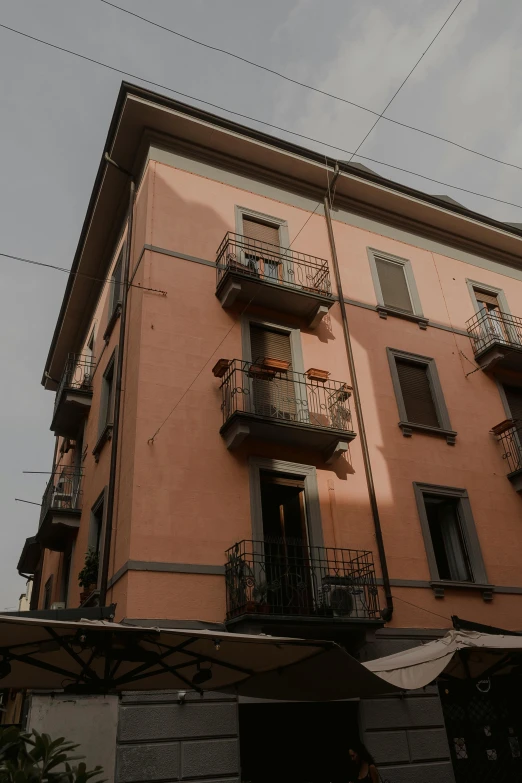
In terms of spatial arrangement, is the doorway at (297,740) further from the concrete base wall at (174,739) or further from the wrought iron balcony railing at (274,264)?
the wrought iron balcony railing at (274,264)

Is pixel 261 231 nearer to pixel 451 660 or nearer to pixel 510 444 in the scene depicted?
pixel 510 444

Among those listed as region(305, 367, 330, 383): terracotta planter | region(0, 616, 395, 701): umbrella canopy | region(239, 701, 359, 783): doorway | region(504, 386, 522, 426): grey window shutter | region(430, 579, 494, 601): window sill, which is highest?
region(504, 386, 522, 426): grey window shutter

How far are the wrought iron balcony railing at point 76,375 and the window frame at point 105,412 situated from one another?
1.67m

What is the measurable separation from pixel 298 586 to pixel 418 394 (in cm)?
595

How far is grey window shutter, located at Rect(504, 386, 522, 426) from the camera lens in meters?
16.0

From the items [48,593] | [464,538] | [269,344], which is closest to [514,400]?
[464,538]

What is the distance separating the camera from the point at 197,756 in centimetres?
905

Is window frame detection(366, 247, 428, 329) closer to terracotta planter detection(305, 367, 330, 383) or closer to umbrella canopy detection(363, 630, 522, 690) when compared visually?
terracotta planter detection(305, 367, 330, 383)

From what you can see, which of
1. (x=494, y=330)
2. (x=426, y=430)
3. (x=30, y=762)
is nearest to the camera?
(x=30, y=762)

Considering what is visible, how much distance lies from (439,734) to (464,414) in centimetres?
684

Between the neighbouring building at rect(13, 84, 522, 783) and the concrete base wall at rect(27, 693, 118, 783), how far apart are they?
0.24 metres

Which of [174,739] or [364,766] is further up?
[174,739]

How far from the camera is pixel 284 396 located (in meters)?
12.9

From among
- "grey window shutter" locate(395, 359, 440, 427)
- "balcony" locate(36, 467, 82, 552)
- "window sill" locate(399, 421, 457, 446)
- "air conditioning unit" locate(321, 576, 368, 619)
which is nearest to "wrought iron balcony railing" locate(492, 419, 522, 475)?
"window sill" locate(399, 421, 457, 446)
